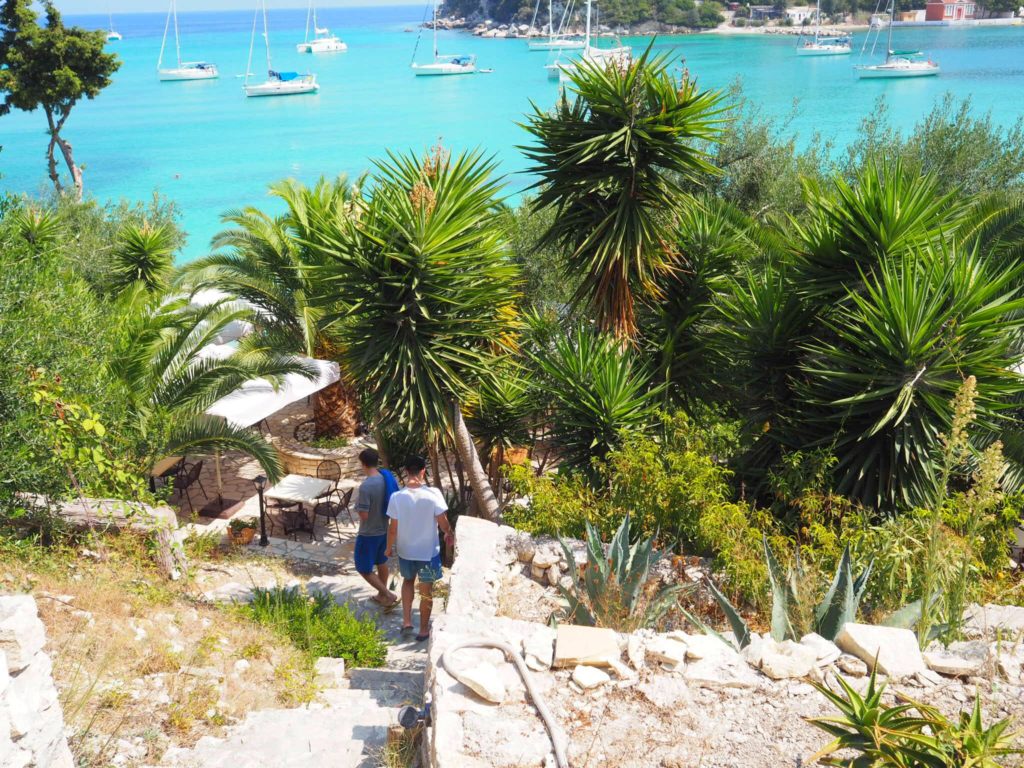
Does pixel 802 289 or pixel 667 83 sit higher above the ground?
pixel 667 83

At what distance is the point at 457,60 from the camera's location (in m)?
105

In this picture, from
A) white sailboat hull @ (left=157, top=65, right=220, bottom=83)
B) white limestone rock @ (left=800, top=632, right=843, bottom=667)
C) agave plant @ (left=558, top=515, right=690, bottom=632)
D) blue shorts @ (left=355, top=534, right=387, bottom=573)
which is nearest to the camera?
white limestone rock @ (left=800, top=632, right=843, bottom=667)

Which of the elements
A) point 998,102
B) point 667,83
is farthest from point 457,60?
point 667,83

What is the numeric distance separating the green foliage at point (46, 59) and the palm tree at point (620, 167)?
62.7 ft

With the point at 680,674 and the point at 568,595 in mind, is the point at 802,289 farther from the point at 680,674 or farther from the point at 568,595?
the point at 680,674

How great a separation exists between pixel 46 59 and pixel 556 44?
83888 millimetres

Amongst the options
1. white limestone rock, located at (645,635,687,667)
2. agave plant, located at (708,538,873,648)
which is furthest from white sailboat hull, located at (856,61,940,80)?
white limestone rock, located at (645,635,687,667)

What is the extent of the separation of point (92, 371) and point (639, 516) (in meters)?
4.98

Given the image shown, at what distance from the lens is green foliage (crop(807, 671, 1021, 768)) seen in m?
3.47

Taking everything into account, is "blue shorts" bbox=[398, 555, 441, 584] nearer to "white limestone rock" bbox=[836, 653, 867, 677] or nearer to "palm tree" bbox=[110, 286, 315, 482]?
"palm tree" bbox=[110, 286, 315, 482]

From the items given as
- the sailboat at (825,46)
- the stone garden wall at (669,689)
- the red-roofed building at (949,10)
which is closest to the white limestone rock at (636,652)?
the stone garden wall at (669,689)

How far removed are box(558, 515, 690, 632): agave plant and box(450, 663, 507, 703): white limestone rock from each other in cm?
134

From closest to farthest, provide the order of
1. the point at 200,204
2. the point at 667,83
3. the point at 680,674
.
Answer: the point at 680,674 → the point at 667,83 → the point at 200,204

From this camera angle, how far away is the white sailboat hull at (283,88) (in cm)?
8438
